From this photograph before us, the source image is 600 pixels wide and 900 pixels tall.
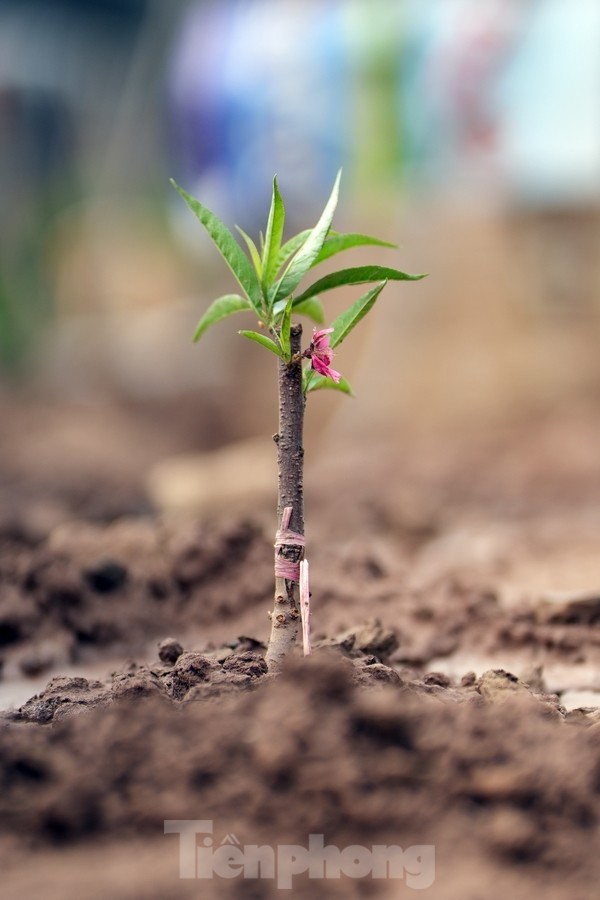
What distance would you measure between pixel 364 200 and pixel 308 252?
8.71 meters

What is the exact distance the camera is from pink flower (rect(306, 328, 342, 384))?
2.04 metres

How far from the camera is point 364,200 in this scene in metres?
10.5

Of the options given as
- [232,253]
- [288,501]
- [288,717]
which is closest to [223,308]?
[232,253]

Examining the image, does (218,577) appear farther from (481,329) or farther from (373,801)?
(481,329)

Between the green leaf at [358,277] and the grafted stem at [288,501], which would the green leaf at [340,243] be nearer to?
the green leaf at [358,277]

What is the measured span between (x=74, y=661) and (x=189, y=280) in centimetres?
1091

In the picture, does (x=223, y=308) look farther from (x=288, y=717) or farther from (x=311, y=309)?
(x=288, y=717)

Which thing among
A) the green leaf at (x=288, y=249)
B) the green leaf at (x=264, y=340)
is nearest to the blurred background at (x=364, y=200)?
the green leaf at (x=288, y=249)

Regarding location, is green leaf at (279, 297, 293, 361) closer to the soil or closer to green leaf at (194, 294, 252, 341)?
green leaf at (194, 294, 252, 341)

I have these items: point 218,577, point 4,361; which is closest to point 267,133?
point 4,361

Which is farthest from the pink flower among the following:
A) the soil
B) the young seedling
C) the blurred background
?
the blurred background

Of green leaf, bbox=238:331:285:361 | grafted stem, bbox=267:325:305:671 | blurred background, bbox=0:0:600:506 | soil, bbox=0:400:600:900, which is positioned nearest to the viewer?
soil, bbox=0:400:600:900

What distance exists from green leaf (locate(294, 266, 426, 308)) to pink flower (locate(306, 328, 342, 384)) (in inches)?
4.2

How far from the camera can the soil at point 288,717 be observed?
61.0 inches
